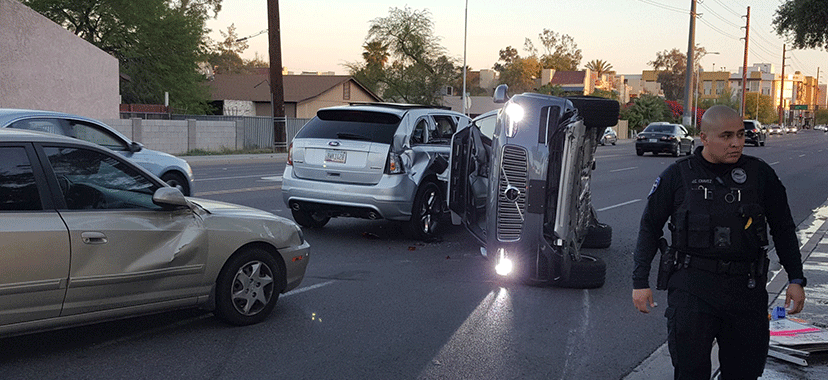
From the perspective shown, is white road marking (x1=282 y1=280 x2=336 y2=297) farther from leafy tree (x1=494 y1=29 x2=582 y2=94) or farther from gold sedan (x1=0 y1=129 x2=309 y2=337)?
leafy tree (x1=494 y1=29 x2=582 y2=94)

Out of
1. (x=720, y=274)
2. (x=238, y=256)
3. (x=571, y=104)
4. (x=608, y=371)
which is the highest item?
(x=571, y=104)

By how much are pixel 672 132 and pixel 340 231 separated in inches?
1093

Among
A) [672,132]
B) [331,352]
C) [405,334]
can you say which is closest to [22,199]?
[331,352]

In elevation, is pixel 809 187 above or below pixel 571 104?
below

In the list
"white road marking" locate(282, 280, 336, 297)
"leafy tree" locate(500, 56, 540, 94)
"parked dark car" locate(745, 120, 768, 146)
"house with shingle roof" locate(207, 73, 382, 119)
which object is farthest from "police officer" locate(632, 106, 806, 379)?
"leafy tree" locate(500, 56, 540, 94)

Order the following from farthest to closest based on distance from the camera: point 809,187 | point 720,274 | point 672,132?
1. point 672,132
2. point 809,187
3. point 720,274

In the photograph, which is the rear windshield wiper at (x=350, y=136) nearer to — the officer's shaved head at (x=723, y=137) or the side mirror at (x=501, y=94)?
the side mirror at (x=501, y=94)

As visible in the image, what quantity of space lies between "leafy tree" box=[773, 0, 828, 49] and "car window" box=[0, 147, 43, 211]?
24.9 metres

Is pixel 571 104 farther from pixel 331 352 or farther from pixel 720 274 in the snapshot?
pixel 720 274

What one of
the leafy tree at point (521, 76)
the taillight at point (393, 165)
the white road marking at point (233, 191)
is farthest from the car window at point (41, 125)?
the leafy tree at point (521, 76)

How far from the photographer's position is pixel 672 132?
35.6m

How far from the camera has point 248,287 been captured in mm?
6113

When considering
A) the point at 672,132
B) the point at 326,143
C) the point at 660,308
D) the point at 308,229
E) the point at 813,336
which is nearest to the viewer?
the point at 813,336

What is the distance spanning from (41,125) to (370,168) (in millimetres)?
4356
